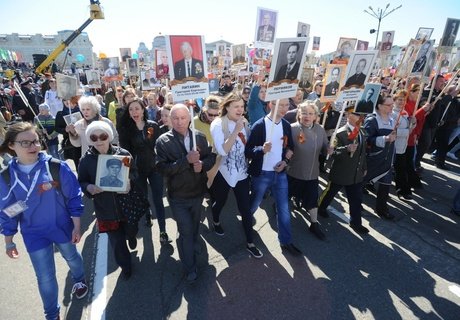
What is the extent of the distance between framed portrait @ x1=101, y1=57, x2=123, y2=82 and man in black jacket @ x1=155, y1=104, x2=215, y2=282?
8.12m

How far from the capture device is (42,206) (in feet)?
8.10

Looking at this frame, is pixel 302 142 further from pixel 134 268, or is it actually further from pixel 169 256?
pixel 134 268

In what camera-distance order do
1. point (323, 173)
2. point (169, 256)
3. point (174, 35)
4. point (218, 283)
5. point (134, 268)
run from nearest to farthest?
point (174, 35) → point (218, 283) → point (134, 268) → point (169, 256) → point (323, 173)

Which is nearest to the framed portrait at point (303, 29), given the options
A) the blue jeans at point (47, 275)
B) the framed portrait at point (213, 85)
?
the framed portrait at point (213, 85)

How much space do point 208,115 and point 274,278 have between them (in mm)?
2769

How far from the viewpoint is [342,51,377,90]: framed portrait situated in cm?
404

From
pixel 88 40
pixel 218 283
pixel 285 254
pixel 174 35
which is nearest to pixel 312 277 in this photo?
pixel 285 254

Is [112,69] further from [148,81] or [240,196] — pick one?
[240,196]

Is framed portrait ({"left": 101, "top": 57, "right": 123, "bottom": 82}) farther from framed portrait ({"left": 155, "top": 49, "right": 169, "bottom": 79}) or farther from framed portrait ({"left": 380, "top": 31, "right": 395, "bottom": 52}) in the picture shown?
framed portrait ({"left": 380, "top": 31, "right": 395, "bottom": 52})

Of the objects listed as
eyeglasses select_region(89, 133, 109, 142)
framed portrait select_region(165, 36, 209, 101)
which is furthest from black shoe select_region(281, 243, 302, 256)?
eyeglasses select_region(89, 133, 109, 142)

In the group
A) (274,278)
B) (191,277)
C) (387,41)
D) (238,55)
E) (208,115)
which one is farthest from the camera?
(238,55)

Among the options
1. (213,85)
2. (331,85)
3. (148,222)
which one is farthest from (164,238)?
(213,85)

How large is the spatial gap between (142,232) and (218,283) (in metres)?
1.74

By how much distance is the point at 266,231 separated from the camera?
14.4 ft
